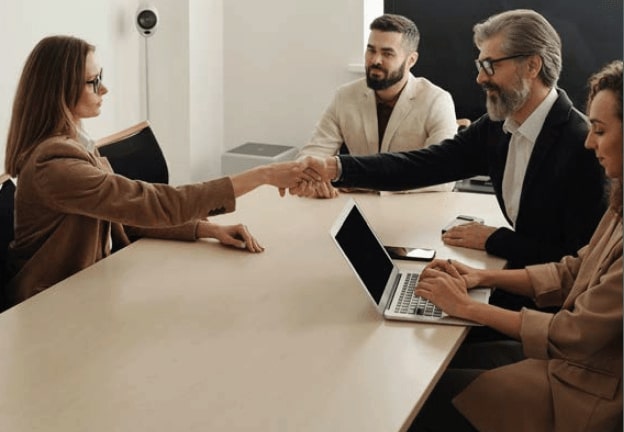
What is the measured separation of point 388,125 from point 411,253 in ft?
4.38

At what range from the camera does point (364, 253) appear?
102 inches

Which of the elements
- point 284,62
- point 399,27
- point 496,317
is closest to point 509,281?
point 496,317

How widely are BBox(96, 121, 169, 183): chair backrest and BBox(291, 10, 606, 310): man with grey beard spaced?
3.68ft

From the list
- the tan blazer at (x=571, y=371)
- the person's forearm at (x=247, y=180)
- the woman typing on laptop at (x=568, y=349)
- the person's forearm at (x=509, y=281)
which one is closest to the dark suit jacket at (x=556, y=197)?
the person's forearm at (x=509, y=281)

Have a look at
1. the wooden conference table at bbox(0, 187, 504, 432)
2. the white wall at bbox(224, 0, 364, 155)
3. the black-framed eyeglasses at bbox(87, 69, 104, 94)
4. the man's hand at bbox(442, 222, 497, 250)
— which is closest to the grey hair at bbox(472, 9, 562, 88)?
the man's hand at bbox(442, 222, 497, 250)

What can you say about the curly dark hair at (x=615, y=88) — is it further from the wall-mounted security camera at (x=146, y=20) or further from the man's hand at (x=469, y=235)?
the wall-mounted security camera at (x=146, y=20)

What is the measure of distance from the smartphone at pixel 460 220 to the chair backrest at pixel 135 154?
3.56 feet

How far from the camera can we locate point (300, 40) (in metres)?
5.69

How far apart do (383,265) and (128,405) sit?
98cm

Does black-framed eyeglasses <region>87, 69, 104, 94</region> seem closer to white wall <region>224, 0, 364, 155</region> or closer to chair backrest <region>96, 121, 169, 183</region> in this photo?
chair backrest <region>96, 121, 169, 183</region>

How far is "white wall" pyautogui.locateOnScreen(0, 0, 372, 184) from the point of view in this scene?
5422 mm

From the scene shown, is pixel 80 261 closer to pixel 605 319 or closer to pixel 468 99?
pixel 605 319

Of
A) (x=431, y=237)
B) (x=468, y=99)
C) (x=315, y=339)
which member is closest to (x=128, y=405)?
(x=315, y=339)

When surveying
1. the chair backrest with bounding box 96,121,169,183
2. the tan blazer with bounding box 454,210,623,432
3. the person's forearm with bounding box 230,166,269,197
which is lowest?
the tan blazer with bounding box 454,210,623,432
